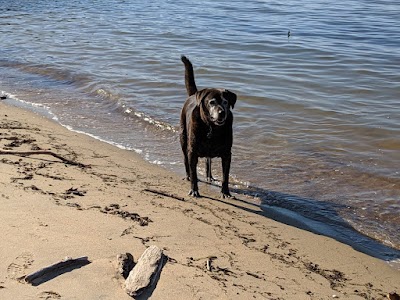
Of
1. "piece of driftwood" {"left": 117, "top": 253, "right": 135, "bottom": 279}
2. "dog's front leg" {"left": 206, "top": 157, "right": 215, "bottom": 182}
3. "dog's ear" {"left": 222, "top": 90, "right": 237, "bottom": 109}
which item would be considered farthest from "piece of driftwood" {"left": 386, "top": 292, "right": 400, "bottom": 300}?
"dog's front leg" {"left": 206, "top": 157, "right": 215, "bottom": 182}

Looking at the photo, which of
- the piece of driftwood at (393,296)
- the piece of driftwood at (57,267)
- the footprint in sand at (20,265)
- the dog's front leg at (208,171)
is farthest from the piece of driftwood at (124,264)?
the dog's front leg at (208,171)

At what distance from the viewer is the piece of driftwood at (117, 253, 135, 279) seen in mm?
3699

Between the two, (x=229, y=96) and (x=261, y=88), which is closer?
(x=229, y=96)

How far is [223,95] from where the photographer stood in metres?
5.77

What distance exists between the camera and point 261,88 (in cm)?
1098

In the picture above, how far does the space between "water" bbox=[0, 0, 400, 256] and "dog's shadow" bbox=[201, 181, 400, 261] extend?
0.03 m

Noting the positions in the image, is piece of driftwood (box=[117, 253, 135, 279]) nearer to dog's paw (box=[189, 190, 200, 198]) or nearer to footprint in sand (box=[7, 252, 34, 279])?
footprint in sand (box=[7, 252, 34, 279])

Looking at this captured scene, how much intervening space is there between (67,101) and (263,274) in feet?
22.5

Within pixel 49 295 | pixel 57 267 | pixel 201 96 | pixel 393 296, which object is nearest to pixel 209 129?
pixel 201 96

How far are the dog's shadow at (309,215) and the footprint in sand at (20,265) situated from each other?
2.53m

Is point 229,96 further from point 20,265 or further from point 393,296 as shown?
point 20,265

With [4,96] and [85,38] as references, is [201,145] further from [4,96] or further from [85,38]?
[85,38]

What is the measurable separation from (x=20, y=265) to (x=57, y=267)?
25 centimetres

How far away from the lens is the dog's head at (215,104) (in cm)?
561
